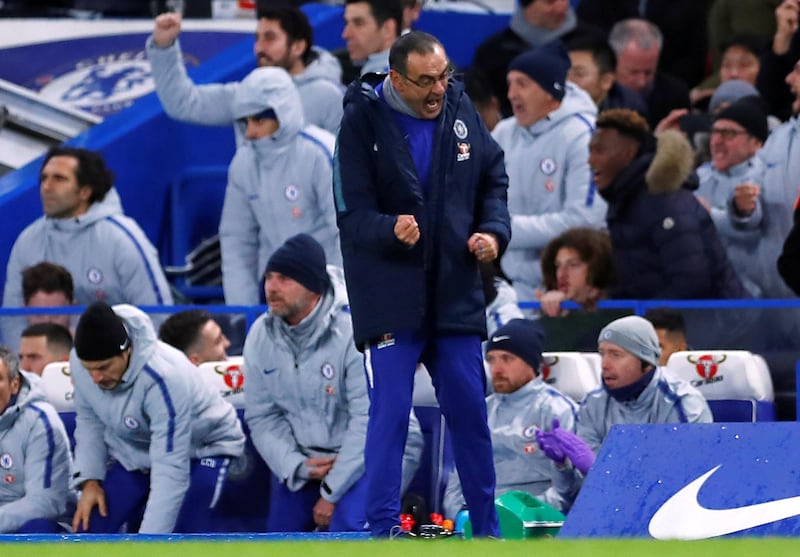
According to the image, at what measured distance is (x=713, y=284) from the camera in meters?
10.3

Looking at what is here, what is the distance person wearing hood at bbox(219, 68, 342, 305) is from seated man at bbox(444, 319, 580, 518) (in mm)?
2022

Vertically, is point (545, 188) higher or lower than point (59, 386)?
higher

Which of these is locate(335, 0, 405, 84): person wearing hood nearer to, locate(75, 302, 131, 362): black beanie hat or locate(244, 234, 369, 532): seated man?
locate(244, 234, 369, 532): seated man

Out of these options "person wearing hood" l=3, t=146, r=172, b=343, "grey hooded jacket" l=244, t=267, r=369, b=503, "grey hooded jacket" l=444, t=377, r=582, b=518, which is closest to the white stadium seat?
"grey hooded jacket" l=244, t=267, r=369, b=503

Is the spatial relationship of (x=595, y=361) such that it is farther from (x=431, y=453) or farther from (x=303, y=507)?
(x=303, y=507)

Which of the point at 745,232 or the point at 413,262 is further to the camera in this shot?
the point at 745,232

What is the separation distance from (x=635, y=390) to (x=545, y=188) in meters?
2.23

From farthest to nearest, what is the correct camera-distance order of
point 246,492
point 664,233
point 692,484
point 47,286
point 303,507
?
point 47,286, point 664,233, point 246,492, point 303,507, point 692,484

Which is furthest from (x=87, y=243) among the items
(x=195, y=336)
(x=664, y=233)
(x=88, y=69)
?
(x=88, y=69)

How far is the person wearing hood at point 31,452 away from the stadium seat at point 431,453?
1.59 meters

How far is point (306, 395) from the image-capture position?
9352 millimetres

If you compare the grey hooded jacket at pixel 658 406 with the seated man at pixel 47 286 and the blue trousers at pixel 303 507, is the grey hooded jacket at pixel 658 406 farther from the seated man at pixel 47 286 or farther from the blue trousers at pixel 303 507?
the seated man at pixel 47 286

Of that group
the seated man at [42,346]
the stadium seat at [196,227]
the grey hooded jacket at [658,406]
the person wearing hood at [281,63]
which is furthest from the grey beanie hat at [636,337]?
the stadium seat at [196,227]

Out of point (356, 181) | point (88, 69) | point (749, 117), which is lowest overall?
point (749, 117)
